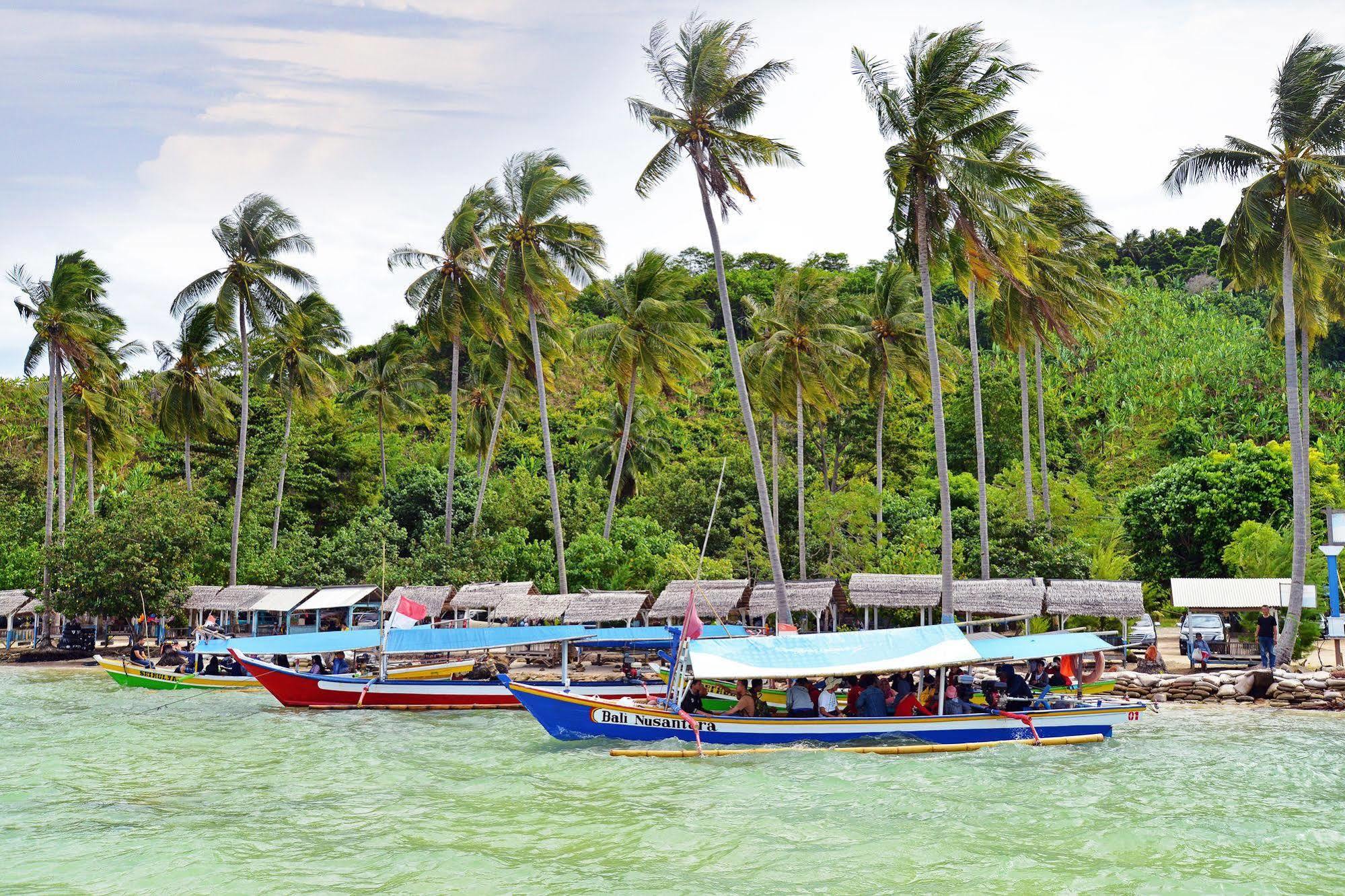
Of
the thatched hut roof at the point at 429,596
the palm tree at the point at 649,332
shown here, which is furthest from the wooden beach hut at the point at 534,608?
the palm tree at the point at 649,332

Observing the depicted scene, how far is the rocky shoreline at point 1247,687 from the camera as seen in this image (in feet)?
74.9

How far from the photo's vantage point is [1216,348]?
198 feet

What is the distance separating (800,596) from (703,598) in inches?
113

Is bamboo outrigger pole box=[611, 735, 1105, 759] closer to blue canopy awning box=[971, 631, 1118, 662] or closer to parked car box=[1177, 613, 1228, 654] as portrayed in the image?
blue canopy awning box=[971, 631, 1118, 662]

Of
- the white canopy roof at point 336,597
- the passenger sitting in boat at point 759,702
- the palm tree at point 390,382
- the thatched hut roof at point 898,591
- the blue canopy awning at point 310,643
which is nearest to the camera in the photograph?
the passenger sitting in boat at point 759,702

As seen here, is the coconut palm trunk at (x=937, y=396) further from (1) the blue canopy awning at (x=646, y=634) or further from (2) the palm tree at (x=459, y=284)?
(2) the palm tree at (x=459, y=284)

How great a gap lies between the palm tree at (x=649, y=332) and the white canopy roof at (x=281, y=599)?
10.9 meters

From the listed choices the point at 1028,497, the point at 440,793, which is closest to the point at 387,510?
the point at 1028,497

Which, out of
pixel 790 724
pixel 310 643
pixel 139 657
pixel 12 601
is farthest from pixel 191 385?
pixel 790 724

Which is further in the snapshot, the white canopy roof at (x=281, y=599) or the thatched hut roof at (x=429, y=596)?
the white canopy roof at (x=281, y=599)

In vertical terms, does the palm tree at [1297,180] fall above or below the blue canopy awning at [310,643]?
above

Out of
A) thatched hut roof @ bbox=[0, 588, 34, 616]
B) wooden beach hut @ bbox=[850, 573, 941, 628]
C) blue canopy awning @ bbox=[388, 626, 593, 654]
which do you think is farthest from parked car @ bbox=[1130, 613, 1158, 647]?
thatched hut roof @ bbox=[0, 588, 34, 616]

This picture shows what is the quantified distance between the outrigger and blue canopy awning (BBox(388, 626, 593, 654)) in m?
3.70

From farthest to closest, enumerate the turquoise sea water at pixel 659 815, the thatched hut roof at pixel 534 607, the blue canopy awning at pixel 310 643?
the thatched hut roof at pixel 534 607, the blue canopy awning at pixel 310 643, the turquoise sea water at pixel 659 815
